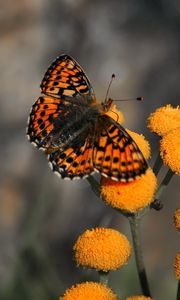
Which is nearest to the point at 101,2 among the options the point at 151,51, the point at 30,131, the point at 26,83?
the point at 151,51

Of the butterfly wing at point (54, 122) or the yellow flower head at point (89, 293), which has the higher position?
the butterfly wing at point (54, 122)

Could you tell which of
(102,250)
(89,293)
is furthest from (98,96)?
(89,293)

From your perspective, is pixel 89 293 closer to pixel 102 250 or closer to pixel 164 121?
pixel 102 250

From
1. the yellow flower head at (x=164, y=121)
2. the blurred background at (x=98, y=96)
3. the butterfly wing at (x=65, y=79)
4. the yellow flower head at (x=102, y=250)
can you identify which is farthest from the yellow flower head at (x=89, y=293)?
the blurred background at (x=98, y=96)

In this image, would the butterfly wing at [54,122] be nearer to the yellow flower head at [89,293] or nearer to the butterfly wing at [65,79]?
the butterfly wing at [65,79]

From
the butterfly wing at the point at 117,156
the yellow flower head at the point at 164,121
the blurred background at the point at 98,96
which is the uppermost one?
the yellow flower head at the point at 164,121

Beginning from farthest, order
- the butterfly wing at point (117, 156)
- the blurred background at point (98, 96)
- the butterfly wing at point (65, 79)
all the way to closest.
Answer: the blurred background at point (98, 96) → the butterfly wing at point (65, 79) → the butterfly wing at point (117, 156)

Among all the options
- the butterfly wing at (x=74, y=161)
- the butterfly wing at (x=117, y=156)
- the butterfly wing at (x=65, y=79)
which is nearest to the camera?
the butterfly wing at (x=117, y=156)
